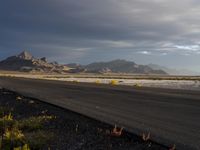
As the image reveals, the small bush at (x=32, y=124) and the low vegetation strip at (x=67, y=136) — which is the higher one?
the small bush at (x=32, y=124)

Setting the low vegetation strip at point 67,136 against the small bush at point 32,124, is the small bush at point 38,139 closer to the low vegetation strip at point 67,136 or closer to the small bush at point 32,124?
the low vegetation strip at point 67,136

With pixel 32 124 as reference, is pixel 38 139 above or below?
below

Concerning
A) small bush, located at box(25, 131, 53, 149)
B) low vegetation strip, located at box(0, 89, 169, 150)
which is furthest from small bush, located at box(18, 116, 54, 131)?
small bush, located at box(25, 131, 53, 149)

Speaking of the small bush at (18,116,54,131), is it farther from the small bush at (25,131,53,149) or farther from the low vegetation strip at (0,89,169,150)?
the small bush at (25,131,53,149)

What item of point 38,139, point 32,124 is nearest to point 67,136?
point 38,139

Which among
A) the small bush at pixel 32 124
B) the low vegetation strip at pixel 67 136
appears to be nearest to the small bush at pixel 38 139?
the low vegetation strip at pixel 67 136

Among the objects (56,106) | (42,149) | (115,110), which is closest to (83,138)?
(42,149)

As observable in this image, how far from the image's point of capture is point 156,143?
1013cm

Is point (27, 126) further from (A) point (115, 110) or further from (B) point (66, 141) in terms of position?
(A) point (115, 110)

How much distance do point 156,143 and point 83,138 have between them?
2174 millimetres

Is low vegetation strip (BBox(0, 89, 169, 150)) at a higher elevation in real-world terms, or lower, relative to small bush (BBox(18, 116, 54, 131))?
lower

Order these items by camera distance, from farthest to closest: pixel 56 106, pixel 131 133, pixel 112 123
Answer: pixel 56 106 → pixel 112 123 → pixel 131 133

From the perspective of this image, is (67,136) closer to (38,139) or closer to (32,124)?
(38,139)

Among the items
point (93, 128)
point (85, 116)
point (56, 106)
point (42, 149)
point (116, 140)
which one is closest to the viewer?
point (42, 149)
